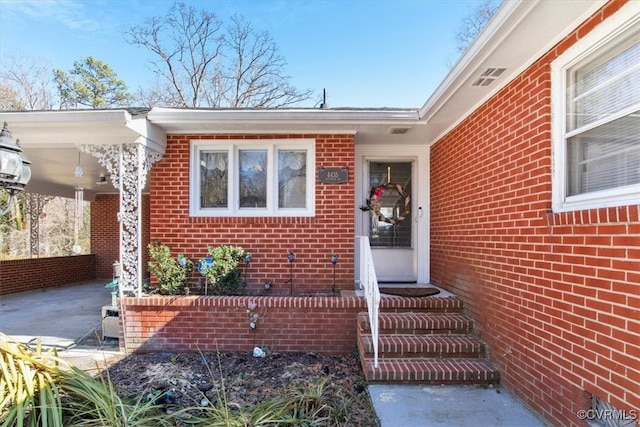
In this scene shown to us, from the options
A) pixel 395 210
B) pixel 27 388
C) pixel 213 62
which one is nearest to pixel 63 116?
pixel 27 388

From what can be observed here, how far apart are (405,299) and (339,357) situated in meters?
1.09

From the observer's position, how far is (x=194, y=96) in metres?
17.4

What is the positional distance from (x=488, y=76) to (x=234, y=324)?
13.2ft

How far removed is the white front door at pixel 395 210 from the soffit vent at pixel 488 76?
2.32 meters

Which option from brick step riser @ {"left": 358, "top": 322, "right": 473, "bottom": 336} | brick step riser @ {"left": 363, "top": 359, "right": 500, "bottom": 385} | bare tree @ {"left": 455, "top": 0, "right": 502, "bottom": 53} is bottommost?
brick step riser @ {"left": 363, "top": 359, "right": 500, "bottom": 385}

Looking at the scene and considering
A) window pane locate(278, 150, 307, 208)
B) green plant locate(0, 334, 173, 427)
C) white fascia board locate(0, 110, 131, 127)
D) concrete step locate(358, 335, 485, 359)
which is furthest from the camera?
window pane locate(278, 150, 307, 208)

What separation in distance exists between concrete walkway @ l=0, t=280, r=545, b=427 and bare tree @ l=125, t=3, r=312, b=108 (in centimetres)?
1216

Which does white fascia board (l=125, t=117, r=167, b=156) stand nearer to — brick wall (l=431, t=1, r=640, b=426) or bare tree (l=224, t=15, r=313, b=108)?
brick wall (l=431, t=1, r=640, b=426)

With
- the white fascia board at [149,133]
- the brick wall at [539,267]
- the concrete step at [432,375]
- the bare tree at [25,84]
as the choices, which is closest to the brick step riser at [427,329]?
the brick wall at [539,267]

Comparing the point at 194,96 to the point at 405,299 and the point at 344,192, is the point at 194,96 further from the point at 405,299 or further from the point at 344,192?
the point at 405,299

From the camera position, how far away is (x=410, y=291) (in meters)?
4.89

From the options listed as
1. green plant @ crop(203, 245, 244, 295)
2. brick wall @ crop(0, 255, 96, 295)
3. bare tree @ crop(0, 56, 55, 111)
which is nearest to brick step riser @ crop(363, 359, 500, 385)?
green plant @ crop(203, 245, 244, 295)

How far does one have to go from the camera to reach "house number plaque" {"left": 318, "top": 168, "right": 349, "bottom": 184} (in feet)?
16.5

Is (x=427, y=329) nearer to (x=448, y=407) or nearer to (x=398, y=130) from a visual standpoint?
(x=448, y=407)
